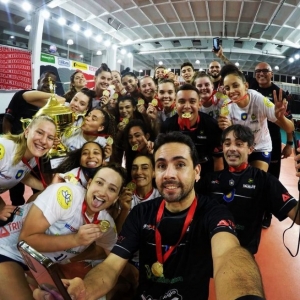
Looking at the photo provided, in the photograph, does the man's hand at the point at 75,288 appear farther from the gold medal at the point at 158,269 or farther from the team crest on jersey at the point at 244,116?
the team crest on jersey at the point at 244,116

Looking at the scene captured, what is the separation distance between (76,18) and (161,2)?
3.80 m

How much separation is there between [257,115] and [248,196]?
1167mm

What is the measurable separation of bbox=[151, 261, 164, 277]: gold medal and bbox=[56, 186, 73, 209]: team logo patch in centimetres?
76

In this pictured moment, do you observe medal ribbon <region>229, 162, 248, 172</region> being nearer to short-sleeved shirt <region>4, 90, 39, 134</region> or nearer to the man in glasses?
the man in glasses

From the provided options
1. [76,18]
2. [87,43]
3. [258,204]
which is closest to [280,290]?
[258,204]

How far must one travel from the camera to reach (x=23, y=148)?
7.61 ft

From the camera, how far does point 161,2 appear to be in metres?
8.98

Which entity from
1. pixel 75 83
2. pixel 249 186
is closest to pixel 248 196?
pixel 249 186

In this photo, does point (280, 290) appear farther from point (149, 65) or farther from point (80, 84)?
point (149, 65)

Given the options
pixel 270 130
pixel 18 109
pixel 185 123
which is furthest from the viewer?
pixel 270 130

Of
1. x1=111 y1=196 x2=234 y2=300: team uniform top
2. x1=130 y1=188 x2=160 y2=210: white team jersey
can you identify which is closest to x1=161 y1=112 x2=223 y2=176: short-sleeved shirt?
x1=130 y1=188 x2=160 y2=210: white team jersey

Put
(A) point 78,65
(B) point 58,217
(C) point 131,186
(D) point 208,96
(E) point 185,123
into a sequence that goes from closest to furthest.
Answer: (B) point 58,217, (C) point 131,186, (E) point 185,123, (D) point 208,96, (A) point 78,65

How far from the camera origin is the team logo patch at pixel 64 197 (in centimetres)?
190

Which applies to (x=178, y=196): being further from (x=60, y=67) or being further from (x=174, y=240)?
(x=60, y=67)
